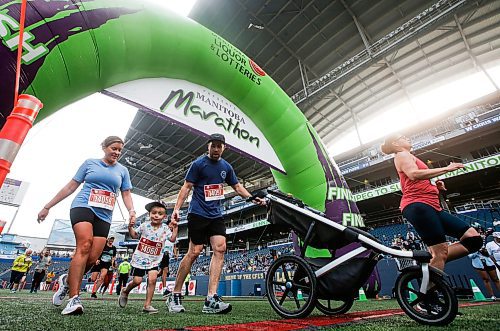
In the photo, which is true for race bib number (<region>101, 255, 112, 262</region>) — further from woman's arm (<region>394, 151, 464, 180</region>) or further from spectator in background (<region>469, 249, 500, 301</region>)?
spectator in background (<region>469, 249, 500, 301</region>)

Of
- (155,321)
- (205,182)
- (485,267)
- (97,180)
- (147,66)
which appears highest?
(147,66)

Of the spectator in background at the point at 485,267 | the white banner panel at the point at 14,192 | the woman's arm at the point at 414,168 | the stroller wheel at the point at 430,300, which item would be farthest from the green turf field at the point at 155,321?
the white banner panel at the point at 14,192

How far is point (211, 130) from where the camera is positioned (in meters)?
3.77

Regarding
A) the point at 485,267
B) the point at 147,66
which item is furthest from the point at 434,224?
the point at 485,267

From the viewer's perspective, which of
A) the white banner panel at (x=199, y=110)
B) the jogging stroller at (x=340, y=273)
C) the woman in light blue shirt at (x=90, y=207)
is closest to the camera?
the jogging stroller at (x=340, y=273)

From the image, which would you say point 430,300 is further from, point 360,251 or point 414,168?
point 414,168

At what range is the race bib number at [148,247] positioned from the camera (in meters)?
3.33

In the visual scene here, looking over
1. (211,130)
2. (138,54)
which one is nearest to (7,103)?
(138,54)

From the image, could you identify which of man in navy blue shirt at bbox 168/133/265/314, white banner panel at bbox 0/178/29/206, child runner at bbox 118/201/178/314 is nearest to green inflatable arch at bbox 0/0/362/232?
man in navy blue shirt at bbox 168/133/265/314

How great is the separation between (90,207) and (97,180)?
0.88 ft

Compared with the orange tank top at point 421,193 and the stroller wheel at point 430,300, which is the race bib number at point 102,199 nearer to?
the stroller wheel at point 430,300

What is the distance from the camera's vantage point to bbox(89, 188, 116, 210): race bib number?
237 cm

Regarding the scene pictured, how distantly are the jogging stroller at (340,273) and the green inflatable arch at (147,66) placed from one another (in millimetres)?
2087

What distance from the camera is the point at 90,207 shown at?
92.0 inches
